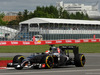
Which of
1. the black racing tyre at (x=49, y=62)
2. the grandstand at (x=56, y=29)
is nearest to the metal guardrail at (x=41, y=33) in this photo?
the grandstand at (x=56, y=29)

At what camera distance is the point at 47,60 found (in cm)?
1504

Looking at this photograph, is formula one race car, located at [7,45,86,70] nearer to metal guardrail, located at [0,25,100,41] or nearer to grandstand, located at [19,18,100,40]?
metal guardrail, located at [0,25,100,41]

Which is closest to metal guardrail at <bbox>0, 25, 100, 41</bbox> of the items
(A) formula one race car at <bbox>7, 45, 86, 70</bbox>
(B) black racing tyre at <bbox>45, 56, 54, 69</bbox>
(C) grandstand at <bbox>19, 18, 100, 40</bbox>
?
(C) grandstand at <bbox>19, 18, 100, 40</bbox>

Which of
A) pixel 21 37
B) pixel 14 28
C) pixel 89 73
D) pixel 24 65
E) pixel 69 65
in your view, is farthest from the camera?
pixel 14 28

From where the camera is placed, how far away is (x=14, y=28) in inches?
2313

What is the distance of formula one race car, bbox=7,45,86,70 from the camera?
1483cm

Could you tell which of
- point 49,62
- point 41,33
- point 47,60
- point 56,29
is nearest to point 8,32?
point 41,33

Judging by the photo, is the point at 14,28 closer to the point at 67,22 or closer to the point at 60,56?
the point at 67,22

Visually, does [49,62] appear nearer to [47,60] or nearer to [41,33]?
[47,60]

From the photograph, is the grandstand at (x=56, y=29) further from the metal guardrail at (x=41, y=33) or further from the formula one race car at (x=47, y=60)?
the formula one race car at (x=47, y=60)

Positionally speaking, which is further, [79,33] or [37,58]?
[79,33]

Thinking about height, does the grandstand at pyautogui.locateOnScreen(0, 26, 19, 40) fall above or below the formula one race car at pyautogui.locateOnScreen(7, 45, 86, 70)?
above

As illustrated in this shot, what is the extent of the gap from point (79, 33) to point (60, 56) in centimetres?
4962

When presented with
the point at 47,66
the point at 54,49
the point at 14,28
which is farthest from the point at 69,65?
the point at 14,28
